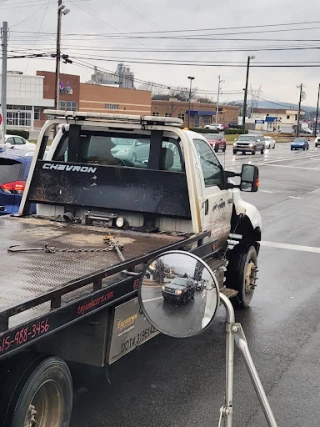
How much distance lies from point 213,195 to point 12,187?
13.6 ft

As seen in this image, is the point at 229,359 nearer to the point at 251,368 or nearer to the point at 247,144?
the point at 251,368

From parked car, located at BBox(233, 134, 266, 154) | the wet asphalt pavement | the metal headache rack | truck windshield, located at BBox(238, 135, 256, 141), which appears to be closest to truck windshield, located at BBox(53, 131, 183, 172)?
the metal headache rack

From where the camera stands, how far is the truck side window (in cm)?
629

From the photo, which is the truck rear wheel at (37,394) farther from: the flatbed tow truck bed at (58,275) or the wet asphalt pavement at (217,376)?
the wet asphalt pavement at (217,376)

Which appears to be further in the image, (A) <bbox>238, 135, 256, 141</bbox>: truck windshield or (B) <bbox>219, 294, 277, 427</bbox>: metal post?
(A) <bbox>238, 135, 256, 141</bbox>: truck windshield

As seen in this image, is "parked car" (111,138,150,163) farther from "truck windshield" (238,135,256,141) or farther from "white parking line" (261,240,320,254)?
"truck windshield" (238,135,256,141)

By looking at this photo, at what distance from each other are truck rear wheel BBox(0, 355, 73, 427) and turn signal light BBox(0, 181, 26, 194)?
234 inches

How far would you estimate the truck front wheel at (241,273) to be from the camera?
692cm

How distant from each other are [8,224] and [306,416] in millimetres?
3180

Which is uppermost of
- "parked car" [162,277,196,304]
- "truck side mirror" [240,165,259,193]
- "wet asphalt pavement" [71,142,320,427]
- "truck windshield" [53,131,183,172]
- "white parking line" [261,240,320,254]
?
"truck windshield" [53,131,183,172]

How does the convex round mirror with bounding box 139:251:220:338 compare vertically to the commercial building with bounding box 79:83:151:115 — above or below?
below

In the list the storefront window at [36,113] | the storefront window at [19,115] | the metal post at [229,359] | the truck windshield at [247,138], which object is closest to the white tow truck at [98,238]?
the metal post at [229,359]

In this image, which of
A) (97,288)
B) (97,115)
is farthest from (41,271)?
(97,115)

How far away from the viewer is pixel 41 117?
278 feet
